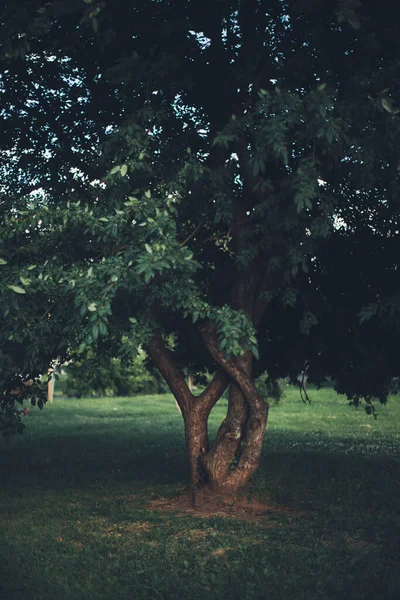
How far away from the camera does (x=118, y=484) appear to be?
1137 cm

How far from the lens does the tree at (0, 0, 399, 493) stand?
7215 mm

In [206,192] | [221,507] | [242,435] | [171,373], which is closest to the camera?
[206,192]

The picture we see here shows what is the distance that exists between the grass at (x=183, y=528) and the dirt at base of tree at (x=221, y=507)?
149 millimetres

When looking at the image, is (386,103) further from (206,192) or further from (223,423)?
(223,423)

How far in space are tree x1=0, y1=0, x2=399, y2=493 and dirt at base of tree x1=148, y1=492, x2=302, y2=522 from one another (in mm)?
180

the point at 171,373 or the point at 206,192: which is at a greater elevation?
the point at 206,192

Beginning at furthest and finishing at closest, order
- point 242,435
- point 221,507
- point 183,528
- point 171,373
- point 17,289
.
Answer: point 171,373, point 242,435, point 221,507, point 183,528, point 17,289

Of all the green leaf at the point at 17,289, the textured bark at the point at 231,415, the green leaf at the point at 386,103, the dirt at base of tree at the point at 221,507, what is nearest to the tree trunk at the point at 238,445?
the textured bark at the point at 231,415

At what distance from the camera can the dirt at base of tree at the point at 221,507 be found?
923 cm

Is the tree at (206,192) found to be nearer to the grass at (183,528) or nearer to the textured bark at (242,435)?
the textured bark at (242,435)

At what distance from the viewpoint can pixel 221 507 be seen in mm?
9508

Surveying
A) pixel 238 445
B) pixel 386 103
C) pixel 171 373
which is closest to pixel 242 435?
pixel 238 445

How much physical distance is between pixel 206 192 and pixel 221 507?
391cm

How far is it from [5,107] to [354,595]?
7513 millimetres
